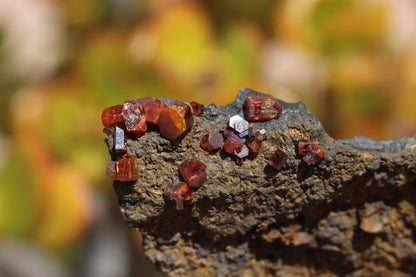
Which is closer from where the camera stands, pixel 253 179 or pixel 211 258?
pixel 253 179

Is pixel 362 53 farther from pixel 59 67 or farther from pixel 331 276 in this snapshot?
pixel 59 67

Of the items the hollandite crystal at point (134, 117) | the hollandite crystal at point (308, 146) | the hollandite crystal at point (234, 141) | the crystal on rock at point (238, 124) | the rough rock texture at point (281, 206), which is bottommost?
the rough rock texture at point (281, 206)

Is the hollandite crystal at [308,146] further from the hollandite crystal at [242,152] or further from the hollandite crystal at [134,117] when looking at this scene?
the hollandite crystal at [134,117]

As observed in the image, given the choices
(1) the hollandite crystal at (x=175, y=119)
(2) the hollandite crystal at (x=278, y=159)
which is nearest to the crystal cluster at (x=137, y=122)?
(1) the hollandite crystal at (x=175, y=119)

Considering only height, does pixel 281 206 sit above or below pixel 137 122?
below

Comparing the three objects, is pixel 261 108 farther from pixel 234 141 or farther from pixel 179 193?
pixel 179 193

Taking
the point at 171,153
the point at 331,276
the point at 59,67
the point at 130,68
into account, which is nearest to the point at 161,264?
the point at 171,153

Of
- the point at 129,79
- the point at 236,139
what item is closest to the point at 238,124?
the point at 236,139
